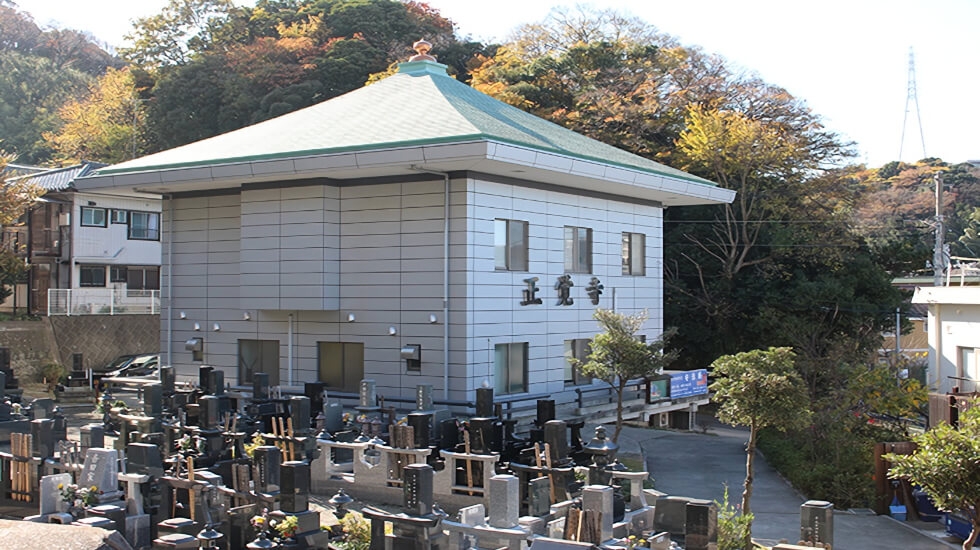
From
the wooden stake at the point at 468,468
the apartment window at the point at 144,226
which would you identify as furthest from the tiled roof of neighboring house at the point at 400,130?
the apartment window at the point at 144,226

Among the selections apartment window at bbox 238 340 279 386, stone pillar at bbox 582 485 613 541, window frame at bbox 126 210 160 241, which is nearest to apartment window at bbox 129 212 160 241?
window frame at bbox 126 210 160 241

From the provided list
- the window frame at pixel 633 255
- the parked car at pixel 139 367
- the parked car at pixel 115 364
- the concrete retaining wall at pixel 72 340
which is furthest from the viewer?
the concrete retaining wall at pixel 72 340

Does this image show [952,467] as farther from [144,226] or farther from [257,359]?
[144,226]

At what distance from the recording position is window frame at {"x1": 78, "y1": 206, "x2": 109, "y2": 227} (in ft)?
130

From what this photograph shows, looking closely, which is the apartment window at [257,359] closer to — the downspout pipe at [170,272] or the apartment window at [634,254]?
the downspout pipe at [170,272]

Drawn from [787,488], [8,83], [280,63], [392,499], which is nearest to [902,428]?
[787,488]

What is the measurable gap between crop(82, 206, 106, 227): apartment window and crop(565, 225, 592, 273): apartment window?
24.2 meters

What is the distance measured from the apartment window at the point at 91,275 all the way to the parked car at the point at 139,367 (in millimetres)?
7127

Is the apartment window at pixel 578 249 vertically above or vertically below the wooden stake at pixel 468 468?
above

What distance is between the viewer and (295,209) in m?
23.1

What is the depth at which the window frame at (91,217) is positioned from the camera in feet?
130

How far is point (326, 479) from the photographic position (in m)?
17.0

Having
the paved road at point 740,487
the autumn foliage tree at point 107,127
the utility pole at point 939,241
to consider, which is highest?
the autumn foliage tree at point 107,127

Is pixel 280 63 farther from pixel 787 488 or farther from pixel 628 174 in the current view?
pixel 787 488
